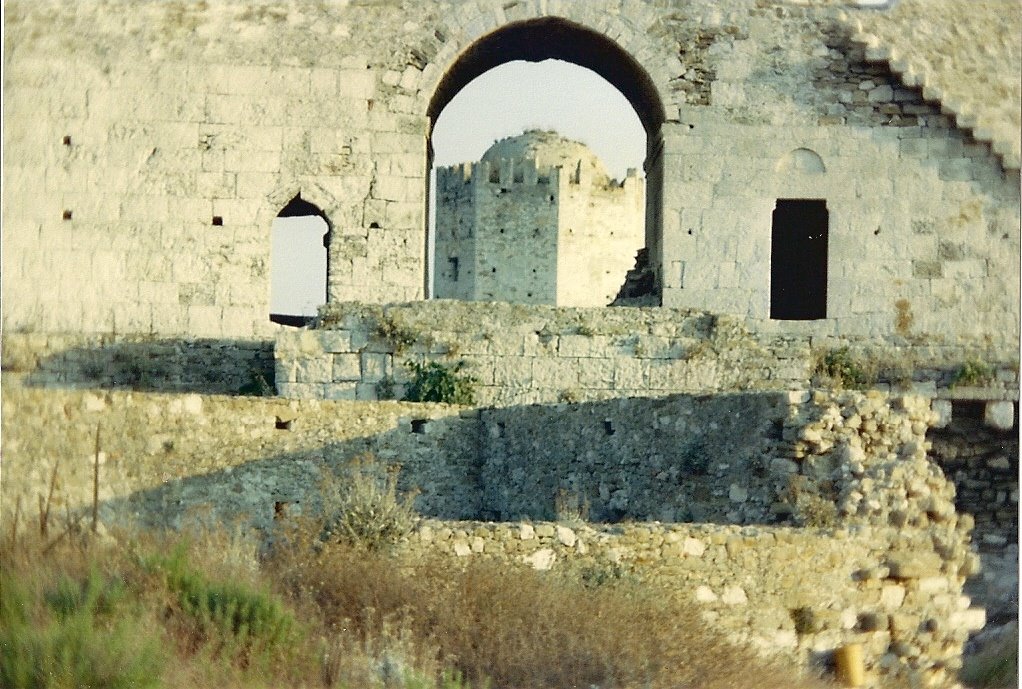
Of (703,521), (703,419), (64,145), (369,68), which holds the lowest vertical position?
(703,521)

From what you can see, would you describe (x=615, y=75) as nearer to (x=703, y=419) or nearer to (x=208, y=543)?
(x=703, y=419)

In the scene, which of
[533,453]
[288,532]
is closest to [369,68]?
[533,453]

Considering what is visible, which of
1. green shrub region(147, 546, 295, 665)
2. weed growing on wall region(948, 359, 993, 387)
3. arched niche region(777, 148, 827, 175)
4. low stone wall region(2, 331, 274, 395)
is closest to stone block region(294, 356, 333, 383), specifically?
low stone wall region(2, 331, 274, 395)

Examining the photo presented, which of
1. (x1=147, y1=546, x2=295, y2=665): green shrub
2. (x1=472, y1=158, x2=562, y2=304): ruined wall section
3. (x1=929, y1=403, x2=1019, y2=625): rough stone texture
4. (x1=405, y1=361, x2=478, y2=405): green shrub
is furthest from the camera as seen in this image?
(x1=472, y1=158, x2=562, y2=304): ruined wall section

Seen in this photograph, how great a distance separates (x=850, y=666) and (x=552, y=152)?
2289 cm

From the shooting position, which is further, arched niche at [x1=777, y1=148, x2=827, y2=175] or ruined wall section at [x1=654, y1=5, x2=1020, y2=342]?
arched niche at [x1=777, y1=148, x2=827, y2=175]

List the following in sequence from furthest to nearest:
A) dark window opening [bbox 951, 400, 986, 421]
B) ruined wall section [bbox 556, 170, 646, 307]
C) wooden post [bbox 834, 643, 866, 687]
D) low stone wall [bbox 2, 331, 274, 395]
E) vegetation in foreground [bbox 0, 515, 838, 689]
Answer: ruined wall section [bbox 556, 170, 646, 307] < low stone wall [bbox 2, 331, 274, 395] < dark window opening [bbox 951, 400, 986, 421] < wooden post [bbox 834, 643, 866, 687] < vegetation in foreground [bbox 0, 515, 838, 689]

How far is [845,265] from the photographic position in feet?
54.6

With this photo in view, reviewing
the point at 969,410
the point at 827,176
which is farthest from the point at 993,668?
the point at 827,176

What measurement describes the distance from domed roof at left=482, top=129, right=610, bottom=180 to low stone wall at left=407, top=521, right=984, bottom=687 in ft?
70.8

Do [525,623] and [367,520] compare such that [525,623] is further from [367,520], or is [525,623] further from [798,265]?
[798,265]

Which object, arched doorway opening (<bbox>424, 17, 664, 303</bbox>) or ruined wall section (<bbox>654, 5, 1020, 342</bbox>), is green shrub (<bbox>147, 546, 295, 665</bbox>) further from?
ruined wall section (<bbox>654, 5, 1020, 342</bbox>)

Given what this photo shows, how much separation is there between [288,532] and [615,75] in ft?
36.1

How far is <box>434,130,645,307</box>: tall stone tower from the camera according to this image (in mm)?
29203
